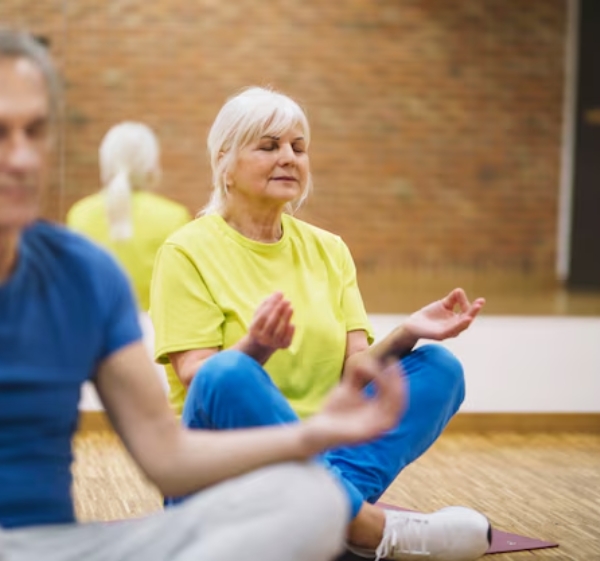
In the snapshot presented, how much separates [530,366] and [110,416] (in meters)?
2.72

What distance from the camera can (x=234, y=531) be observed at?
1016 mm

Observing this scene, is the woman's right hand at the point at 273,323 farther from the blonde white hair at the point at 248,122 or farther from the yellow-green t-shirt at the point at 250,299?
the blonde white hair at the point at 248,122

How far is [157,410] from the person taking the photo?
114cm

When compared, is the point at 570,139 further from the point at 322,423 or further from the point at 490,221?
the point at 322,423

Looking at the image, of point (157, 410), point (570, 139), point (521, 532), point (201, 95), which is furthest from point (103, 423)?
point (570, 139)

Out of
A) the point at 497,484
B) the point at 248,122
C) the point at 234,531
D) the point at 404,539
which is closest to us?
the point at 234,531

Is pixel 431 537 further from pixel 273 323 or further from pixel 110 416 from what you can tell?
pixel 110 416

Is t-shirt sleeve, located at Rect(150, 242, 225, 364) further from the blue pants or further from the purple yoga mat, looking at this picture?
the purple yoga mat

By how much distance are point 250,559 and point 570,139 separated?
630 cm

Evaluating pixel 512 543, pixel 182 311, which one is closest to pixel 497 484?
pixel 512 543

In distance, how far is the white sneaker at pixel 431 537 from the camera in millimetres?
1920

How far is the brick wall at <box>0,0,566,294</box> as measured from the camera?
6527 millimetres

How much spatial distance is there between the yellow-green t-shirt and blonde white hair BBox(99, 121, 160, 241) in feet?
6.15

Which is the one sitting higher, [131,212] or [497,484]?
[131,212]
